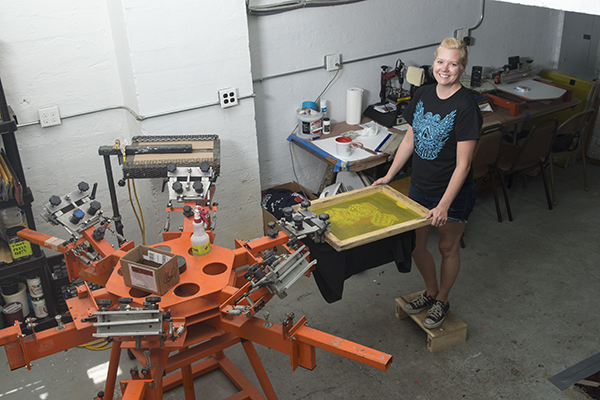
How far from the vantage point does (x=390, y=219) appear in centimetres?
243

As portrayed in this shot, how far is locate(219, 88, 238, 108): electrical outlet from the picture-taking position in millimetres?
3174

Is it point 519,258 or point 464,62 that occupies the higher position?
point 464,62

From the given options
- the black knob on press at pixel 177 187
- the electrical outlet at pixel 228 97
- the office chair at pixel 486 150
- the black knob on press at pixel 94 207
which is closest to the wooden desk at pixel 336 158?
the office chair at pixel 486 150

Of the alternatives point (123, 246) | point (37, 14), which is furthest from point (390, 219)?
point (37, 14)

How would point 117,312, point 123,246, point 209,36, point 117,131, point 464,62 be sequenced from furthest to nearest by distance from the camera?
point 117,131, point 209,36, point 464,62, point 123,246, point 117,312

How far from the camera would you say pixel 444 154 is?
8.24 ft

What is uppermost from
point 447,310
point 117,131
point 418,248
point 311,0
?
point 311,0

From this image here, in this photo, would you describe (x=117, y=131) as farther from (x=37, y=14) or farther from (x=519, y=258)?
(x=519, y=258)

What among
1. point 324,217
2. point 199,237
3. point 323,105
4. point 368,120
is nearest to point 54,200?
point 199,237

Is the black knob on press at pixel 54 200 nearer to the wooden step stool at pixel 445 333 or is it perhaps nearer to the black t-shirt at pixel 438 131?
the black t-shirt at pixel 438 131

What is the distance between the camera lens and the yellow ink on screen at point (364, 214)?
7.60 feet

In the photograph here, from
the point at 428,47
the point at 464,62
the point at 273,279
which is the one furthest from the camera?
the point at 428,47

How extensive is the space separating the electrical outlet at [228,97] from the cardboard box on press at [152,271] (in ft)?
4.90

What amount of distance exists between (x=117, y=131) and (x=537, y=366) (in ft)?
8.95
